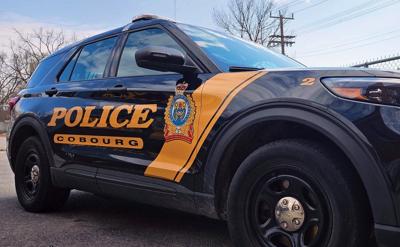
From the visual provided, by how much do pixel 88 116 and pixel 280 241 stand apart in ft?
6.82

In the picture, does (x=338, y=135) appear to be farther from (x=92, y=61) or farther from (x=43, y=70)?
(x=43, y=70)

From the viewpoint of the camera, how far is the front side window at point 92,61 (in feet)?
14.3

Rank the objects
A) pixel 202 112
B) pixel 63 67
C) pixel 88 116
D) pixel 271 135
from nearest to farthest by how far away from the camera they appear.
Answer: pixel 271 135
pixel 202 112
pixel 88 116
pixel 63 67

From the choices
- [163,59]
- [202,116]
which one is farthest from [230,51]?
A: [202,116]

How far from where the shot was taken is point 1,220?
4.57 metres

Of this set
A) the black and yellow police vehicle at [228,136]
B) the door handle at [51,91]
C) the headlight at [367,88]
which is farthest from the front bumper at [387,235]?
the door handle at [51,91]

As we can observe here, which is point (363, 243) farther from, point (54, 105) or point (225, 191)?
point (54, 105)

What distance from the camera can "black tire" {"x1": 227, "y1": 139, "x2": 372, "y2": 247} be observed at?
243 cm

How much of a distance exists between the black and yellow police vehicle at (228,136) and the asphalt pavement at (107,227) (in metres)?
0.33

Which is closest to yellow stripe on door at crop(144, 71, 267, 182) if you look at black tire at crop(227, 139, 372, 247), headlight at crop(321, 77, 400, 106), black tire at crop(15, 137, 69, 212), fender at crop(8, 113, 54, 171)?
black tire at crop(227, 139, 372, 247)

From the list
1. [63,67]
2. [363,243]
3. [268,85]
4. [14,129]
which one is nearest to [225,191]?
[268,85]

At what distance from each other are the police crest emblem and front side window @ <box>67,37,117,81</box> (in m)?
1.15

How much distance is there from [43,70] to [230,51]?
8.32 ft

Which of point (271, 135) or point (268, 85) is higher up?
point (268, 85)
